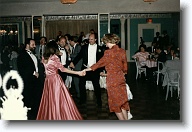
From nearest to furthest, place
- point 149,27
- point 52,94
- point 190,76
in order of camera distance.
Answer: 1. point 190,76
2. point 52,94
3. point 149,27

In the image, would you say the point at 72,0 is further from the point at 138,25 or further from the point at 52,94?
the point at 138,25

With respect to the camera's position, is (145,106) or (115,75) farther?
(145,106)

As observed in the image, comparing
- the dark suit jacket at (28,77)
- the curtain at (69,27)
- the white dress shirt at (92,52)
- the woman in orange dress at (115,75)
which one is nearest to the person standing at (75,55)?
the white dress shirt at (92,52)

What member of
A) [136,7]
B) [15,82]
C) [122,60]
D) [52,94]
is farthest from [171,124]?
[136,7]

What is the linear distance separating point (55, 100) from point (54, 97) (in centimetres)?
5

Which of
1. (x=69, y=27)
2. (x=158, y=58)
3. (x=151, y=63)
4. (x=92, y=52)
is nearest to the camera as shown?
(x=92, y=52)

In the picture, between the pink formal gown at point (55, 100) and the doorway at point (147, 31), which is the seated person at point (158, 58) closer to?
the pink formal gown at point (55, 100)

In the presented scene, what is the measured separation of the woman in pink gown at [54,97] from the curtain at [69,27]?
35.4 ft

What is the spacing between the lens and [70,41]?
7430 millimetres

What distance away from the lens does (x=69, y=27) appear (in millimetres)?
15578

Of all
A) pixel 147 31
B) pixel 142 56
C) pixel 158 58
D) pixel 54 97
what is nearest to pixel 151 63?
pixel 142 56

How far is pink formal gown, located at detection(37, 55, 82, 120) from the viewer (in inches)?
180

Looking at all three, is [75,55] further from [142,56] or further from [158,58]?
[142,56]

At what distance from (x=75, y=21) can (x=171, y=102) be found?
33.1 ft
